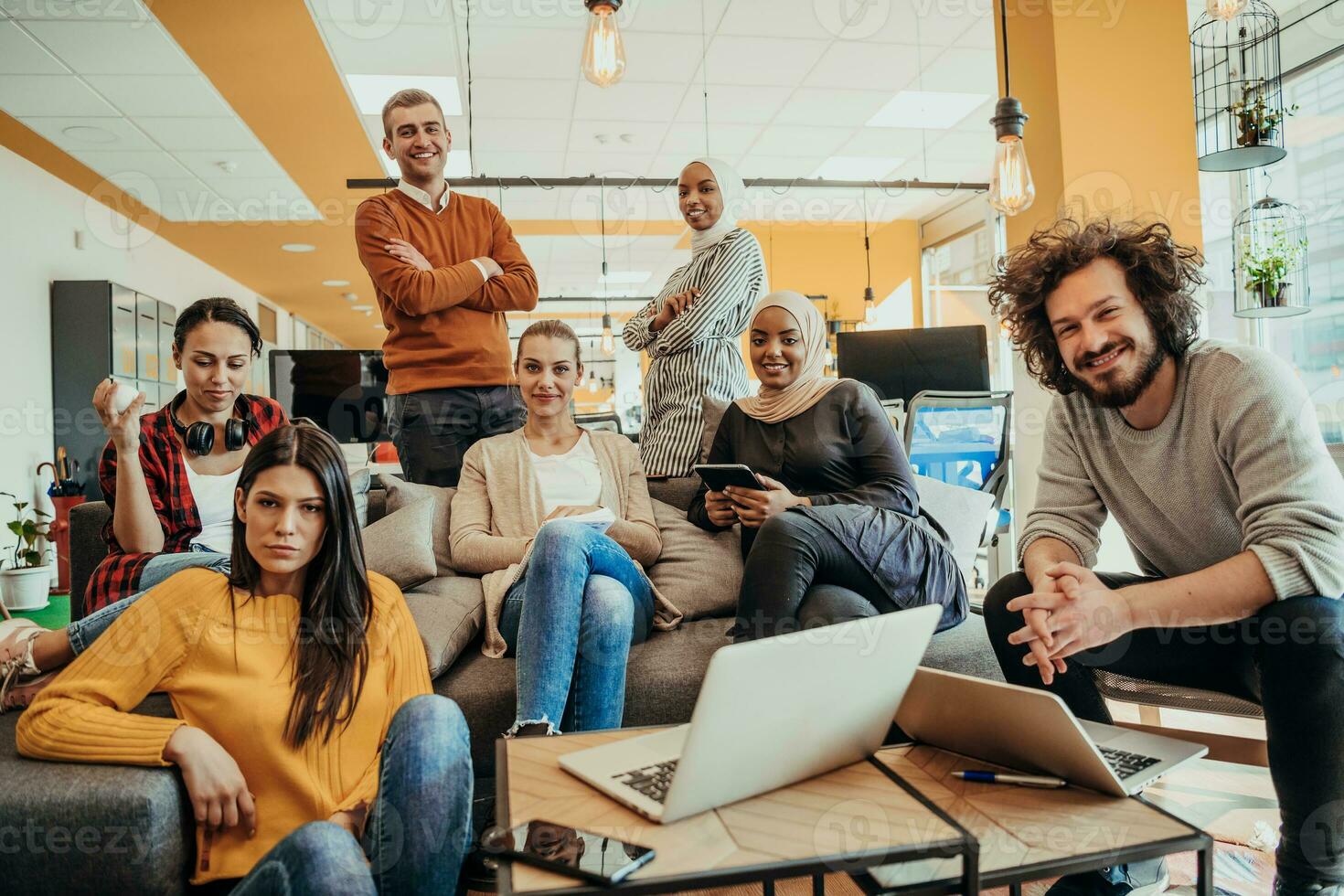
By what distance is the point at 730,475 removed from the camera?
204 cm

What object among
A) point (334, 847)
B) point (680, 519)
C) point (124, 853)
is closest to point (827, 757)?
point (334, 847)

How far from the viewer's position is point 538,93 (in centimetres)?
529

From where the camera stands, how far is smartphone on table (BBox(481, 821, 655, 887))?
78 centimetres

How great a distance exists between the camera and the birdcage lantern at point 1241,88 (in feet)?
12.1

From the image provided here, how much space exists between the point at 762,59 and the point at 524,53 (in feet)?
4.36

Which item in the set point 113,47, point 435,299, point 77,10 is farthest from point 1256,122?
point 113,47

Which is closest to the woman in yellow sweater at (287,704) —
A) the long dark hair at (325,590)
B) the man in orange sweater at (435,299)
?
the long dark hair at (325,590)

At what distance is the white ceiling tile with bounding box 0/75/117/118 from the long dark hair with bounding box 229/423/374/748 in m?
4.44

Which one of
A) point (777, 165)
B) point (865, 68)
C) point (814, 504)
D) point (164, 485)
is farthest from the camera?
point (777, 165)

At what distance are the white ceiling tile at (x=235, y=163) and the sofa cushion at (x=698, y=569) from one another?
16.0 ft

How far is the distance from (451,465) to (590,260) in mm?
8182

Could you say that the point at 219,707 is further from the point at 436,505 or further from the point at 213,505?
the point at 436,505

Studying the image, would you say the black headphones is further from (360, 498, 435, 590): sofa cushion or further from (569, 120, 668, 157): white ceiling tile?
(569, 120, 668, 157): white ceiling tile

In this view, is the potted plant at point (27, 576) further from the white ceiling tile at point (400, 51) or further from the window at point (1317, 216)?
the window at point (1317, 216)
